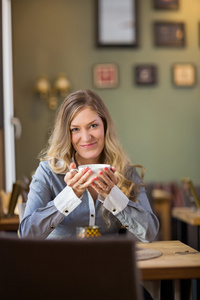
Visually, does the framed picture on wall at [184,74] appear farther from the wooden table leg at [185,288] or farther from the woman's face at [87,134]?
the wooden table leg at [185,288]

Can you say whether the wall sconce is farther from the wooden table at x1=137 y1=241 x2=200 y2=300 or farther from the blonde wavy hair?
the wooden table at x1=137 y1=241 x2=200 y2=300

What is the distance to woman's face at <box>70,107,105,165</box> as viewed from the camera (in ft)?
7.50

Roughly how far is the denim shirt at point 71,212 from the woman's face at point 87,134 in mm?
153

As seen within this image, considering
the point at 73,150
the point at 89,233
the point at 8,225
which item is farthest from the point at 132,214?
the point at 8,225

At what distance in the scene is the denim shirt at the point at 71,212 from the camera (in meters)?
2.03

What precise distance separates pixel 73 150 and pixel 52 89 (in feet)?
17.5

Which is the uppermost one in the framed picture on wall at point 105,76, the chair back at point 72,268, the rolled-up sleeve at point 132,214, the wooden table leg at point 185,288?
the framed picture on wall at point 105,76

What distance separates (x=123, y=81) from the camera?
25.8 ft

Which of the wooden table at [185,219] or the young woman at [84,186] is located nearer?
the young woman at [84,186]

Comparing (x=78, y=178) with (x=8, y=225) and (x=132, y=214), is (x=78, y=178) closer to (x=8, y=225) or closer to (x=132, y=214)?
(x=132, y=214)

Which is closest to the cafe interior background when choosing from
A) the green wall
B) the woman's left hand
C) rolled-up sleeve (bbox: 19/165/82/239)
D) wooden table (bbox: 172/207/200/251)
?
the green wall

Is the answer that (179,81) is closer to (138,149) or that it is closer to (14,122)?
(138,149)

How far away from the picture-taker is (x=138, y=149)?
788 centimetres

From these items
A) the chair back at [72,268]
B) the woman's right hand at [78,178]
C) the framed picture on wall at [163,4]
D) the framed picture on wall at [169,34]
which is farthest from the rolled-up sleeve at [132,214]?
the framed picture on wall at [163,4]
